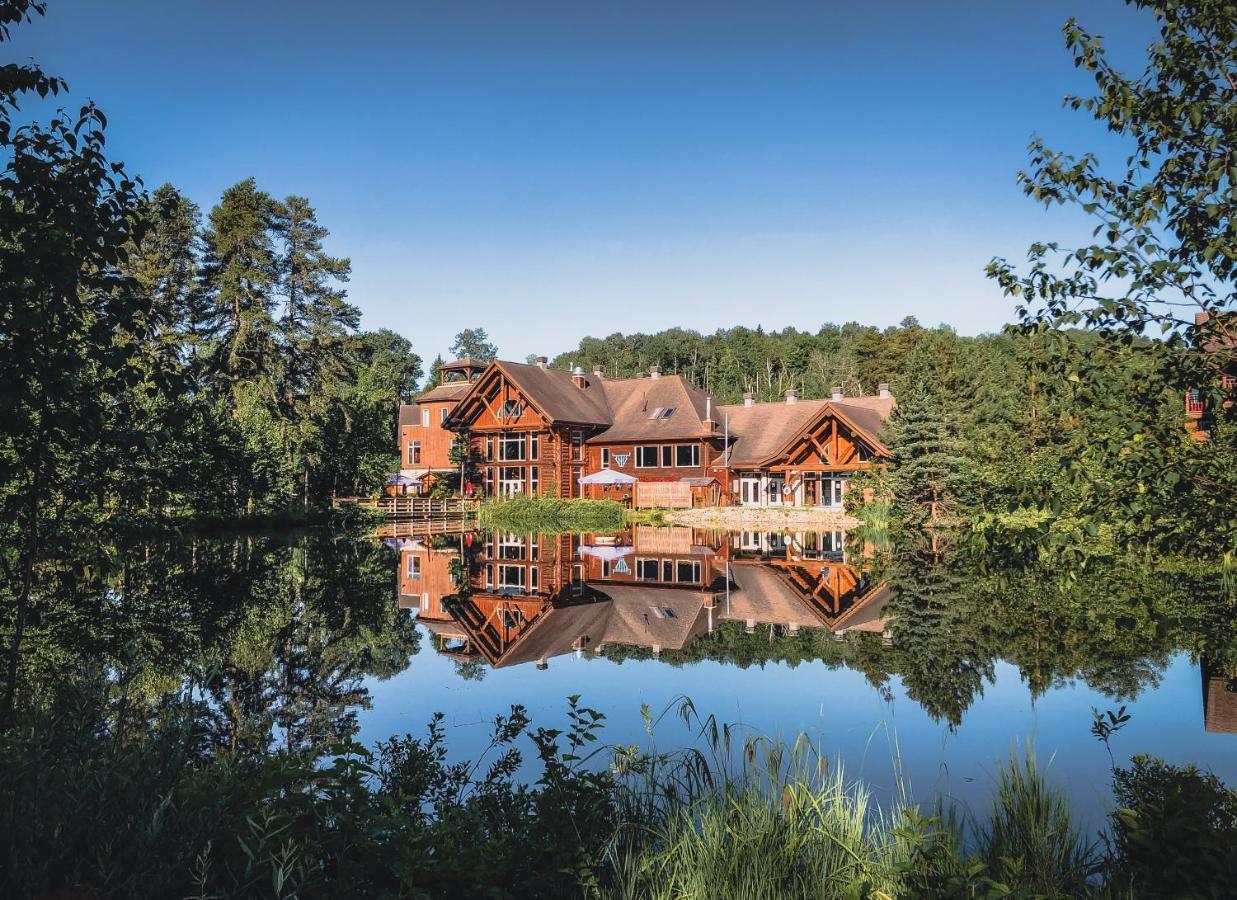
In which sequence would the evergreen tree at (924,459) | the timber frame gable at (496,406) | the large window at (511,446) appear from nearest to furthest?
the evergreen tree at (924,459), the timber frame gable at (496,406), the large window at (511,446)

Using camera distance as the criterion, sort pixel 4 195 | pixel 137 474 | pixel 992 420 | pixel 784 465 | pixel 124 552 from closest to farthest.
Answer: pixel 4 195, pixel 137 474, pixel 124 552, pixel 992 420, pixel 784 465

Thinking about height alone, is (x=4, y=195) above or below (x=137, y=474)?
above

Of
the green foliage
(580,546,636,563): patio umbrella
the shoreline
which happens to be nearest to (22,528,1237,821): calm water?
the green foliage

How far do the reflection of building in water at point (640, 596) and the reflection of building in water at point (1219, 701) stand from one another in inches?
163

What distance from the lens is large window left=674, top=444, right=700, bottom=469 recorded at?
132 feet

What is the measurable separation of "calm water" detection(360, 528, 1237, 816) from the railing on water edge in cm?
1755

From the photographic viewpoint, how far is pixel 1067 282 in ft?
14.3

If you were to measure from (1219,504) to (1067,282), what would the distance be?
152 centimetres

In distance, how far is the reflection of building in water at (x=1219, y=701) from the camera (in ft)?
25.6

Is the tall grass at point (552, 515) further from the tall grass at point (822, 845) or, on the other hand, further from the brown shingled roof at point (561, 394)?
the tall grass at point (822, 845)

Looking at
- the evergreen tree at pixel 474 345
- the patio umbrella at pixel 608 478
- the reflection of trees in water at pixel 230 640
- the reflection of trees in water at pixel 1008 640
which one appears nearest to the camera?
the reflection of trees in water at pixel 230 640

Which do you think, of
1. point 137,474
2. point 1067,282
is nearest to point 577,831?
point 137,474

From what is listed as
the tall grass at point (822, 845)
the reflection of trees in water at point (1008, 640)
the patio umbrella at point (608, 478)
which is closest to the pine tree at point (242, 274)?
the patio umbrella at point (608, 478)

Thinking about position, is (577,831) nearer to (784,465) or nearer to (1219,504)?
(1219,504)
